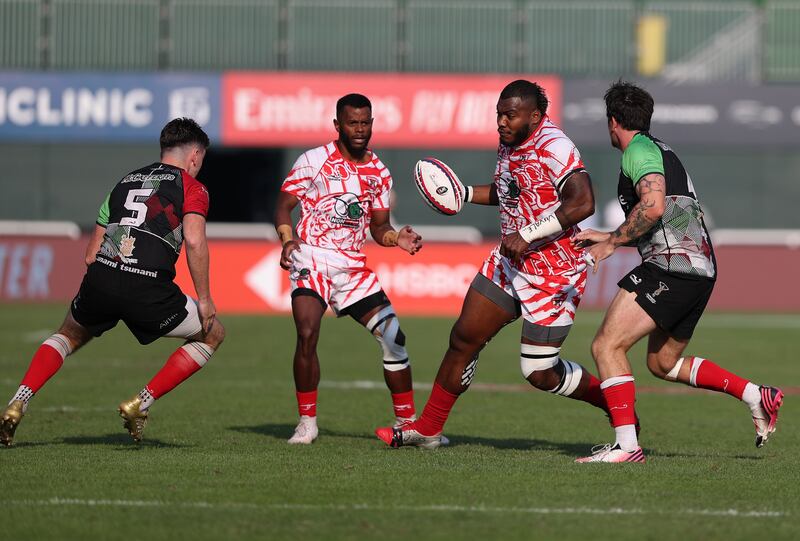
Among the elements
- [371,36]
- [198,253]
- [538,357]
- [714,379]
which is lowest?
[714,379]

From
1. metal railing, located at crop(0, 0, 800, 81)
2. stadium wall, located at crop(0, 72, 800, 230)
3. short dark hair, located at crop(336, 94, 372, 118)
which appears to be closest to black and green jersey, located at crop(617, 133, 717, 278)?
short dark hair, located at crop(336, 94, 372, 118)

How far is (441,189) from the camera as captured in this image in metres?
9.05

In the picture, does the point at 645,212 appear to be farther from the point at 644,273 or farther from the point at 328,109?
the point at 328,109

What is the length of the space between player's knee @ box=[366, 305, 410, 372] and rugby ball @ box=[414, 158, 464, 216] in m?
0.87

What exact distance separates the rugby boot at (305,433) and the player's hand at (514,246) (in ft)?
6.33

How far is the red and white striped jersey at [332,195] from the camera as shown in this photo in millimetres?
9422

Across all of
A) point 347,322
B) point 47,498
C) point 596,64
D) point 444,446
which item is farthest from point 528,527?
point 596,64

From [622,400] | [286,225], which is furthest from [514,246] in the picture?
[286,225]

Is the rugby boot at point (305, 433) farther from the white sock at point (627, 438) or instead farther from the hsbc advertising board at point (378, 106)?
the hsbc advertising board at point (378, 106)

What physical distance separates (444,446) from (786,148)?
21.4 meters

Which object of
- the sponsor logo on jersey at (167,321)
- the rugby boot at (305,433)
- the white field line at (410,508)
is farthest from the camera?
the rugby boot at (305,433)

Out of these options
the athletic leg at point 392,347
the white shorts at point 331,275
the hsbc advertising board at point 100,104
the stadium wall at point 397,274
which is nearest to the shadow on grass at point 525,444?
the athletic leg at point 392,347

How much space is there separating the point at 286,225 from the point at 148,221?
1245 millimetres

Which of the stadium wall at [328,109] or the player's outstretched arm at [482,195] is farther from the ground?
the stadium wall at [328,109]
